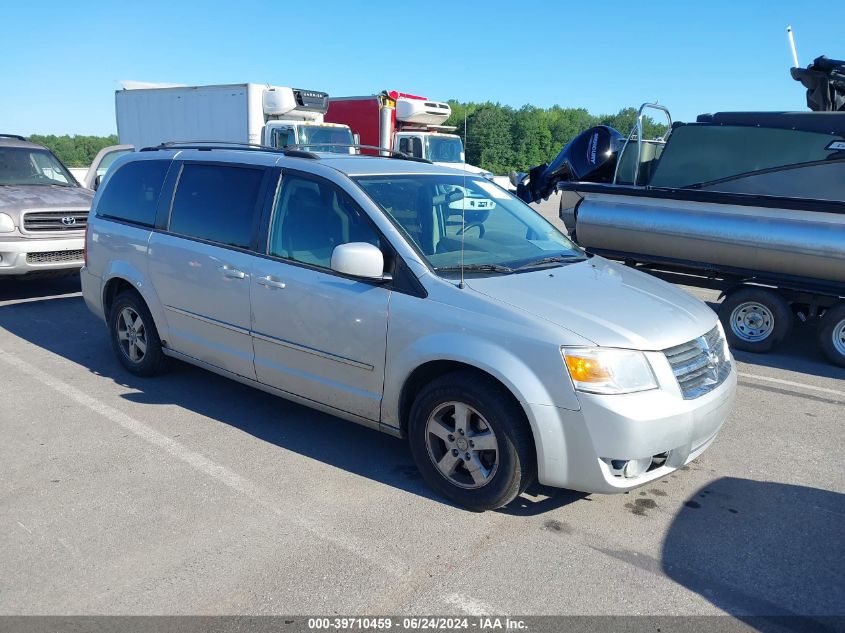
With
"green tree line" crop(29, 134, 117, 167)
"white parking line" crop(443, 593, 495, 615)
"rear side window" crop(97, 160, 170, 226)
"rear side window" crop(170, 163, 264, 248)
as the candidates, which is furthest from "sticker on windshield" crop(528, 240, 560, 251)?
"green tree line" crop(29, 134, 117, 167)

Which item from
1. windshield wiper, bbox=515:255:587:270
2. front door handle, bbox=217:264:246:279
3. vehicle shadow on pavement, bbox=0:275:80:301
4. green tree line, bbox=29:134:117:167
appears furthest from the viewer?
green tree line, bbox=29:134:117:167

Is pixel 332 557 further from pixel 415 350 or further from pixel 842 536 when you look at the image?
pixel 842 536

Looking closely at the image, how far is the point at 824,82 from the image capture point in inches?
334

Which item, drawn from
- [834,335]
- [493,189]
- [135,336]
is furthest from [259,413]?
[834,335]

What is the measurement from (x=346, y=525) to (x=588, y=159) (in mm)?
6926

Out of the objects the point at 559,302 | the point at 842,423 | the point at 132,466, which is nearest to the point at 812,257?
the point at 842,423

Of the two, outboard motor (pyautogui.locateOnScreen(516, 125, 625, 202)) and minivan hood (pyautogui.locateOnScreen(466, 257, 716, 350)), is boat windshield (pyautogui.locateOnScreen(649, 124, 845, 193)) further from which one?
minivan hood (pyautogui.locateOnScreen(466, 257, 716, 350))

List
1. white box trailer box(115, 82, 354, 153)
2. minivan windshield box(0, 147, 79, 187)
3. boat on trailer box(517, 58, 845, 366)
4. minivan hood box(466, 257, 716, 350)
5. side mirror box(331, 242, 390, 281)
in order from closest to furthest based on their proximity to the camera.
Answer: minivan hood box(466, 257, 716, 350) < side mirror box(331, 242, 390, 281) < boat on trailer box(517, 58, 845, 366) < minivan windshield box(0, 147, 79, 187) < white box trailer box(115, 82, 354, 153)

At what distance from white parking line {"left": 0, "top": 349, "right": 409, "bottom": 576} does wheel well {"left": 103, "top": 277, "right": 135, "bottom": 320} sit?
0.72 metres

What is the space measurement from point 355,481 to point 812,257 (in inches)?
202

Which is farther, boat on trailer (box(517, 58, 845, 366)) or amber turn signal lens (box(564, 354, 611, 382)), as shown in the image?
boat on trailer (box(517, 58, 845, 366))

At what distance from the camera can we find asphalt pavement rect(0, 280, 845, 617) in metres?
3.15

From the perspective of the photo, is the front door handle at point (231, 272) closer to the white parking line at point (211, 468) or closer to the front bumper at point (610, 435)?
the white parking line at point (211, 468)

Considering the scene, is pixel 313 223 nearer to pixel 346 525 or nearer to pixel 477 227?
pixel 477 227
